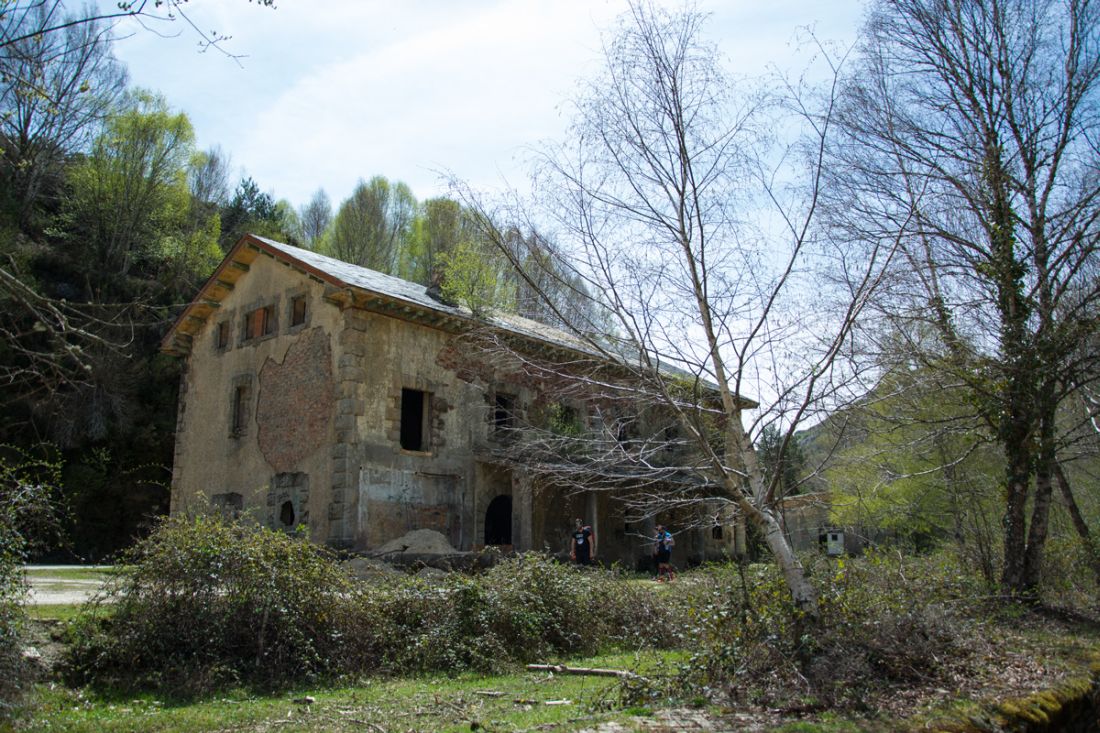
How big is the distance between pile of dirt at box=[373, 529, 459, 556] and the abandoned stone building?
1.29 meters

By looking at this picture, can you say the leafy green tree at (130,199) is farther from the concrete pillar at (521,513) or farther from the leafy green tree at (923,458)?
the leafy green tree at (923,458)

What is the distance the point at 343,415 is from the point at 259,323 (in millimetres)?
4877

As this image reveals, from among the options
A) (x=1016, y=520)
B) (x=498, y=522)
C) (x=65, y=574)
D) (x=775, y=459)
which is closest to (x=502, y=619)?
(x=775, y=459)

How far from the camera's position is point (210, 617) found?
801 cm

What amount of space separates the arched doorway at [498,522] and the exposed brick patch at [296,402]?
18.5 ft

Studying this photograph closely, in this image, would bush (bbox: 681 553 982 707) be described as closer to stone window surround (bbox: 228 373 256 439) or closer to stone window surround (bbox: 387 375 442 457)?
stone window surround (bbox: 387 375 442 457)

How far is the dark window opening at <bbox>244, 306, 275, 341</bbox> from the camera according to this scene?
20.5 meters

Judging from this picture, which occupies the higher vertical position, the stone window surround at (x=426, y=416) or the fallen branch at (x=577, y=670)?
the stone window surround at (x=426, y=416)

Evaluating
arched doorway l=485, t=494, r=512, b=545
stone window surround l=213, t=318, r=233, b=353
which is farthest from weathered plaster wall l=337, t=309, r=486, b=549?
stone window surround l=213, t=318, r=233, b=353

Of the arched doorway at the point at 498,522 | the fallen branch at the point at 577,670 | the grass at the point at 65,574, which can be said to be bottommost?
the fallen branch at the point at 577,670

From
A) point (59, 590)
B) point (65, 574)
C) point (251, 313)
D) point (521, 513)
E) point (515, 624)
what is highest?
point (251, 313)

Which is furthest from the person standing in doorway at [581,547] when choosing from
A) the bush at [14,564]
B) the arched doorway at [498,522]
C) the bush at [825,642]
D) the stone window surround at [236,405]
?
the bush at [14,564]

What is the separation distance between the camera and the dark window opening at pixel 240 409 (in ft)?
67.3

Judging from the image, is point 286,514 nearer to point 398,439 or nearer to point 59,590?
point 398,439
